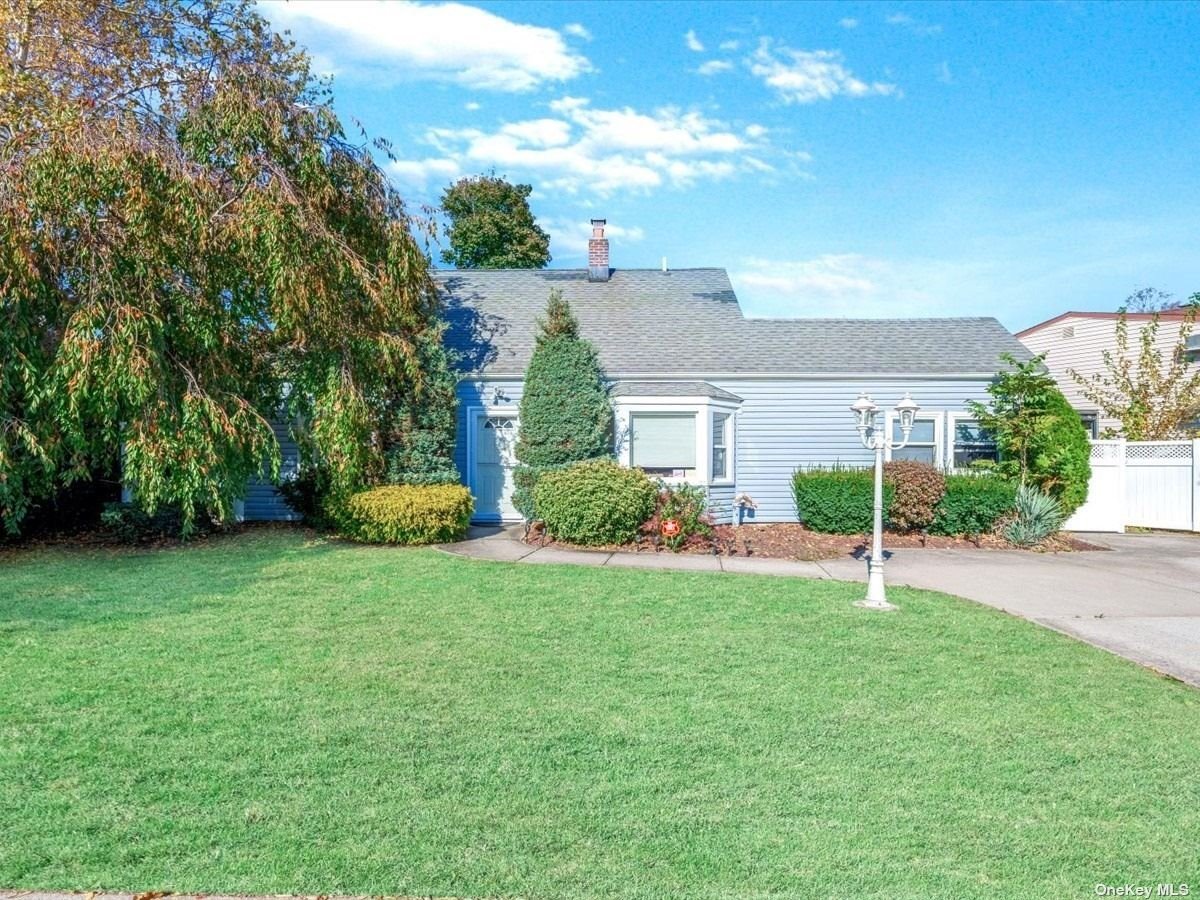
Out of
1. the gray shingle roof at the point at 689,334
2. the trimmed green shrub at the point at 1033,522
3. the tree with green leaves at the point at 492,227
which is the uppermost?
the tree with green leaves at the point at 492,227

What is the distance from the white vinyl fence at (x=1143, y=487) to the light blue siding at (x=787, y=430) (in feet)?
12.1

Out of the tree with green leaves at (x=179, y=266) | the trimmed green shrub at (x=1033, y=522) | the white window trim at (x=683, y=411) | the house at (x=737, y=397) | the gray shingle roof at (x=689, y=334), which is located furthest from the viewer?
the gray shingle roof at (x=689, y=334)

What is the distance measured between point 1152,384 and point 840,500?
9699 millimetres

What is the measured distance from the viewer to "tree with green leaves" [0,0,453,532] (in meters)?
8.73

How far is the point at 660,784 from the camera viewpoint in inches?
138

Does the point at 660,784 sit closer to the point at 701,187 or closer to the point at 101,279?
the point at 101,279

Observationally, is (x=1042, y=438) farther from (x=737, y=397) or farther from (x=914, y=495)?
(x=737, y=397)

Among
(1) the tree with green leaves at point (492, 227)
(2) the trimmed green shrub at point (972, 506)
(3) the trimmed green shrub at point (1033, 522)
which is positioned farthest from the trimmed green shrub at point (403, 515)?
(1) the tree with green leaves at point (492, 227)

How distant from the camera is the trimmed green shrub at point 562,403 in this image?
1259 centimetres

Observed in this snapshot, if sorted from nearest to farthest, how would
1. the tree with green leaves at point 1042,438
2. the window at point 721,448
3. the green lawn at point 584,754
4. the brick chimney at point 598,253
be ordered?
the green lawn at point 584,754, the tree with green leaves at point 1042,438, the window at point 721,448, the brick chimney at point 598,253

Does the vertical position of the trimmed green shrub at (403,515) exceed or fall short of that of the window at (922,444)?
it falls short

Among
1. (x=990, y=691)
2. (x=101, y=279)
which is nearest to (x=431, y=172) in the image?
(x=101, y=279)

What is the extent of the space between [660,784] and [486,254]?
27769 mm

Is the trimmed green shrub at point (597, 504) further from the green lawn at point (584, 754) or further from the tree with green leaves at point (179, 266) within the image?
the green lawn at point (584, 754)
